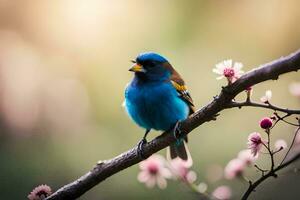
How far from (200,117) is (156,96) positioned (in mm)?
1151

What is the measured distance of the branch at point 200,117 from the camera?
8.26ft

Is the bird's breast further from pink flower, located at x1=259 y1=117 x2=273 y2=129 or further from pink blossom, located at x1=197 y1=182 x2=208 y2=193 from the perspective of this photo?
pink flower, located at x1=259 y1=117 x2=273 y2=129

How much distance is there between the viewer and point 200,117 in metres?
3.02

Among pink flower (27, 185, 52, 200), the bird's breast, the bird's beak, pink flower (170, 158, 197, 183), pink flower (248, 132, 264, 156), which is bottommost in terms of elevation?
pink flower (248, 132, 264, 156)

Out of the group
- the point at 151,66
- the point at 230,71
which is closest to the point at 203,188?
the point at 230,71

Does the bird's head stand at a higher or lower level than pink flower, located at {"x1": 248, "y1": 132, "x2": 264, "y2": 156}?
higher

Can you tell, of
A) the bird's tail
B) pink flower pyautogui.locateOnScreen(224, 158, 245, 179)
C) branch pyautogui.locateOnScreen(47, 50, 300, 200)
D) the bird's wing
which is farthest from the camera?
the bird's tail

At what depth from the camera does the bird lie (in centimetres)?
407

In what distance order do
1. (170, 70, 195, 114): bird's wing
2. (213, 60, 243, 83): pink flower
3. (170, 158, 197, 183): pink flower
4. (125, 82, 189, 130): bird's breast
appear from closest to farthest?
1. (213, 60, 243, 83): pink flower
2. (170, 158, 197, 183): pink flower
3. (125, 82, 189, 130): bird's breast
4. (170, 70, 195, 114): bird's wing

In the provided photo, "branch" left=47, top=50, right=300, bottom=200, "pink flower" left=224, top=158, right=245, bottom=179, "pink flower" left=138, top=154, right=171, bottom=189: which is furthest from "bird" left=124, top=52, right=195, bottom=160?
"pink flower" left=224, top=158, right=245, bottom=179

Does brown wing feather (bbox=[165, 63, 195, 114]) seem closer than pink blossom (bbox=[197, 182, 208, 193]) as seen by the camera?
No

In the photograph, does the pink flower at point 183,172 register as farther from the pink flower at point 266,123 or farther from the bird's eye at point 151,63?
the bird's eye at point 151,63

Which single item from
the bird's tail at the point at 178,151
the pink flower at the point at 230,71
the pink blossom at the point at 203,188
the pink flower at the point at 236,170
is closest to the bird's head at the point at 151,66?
the bird's tail at the point at 178,151

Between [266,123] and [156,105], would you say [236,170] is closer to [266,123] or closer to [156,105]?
[266,123]
